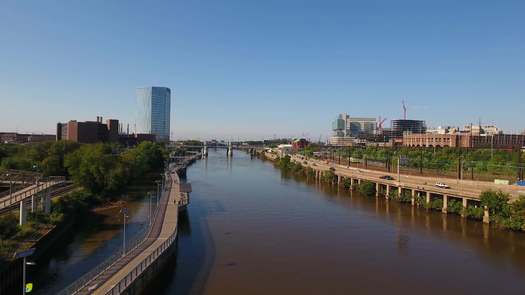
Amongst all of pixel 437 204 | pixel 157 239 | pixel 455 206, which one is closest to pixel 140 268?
pixel 157 239

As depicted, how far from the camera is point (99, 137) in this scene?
14250cm

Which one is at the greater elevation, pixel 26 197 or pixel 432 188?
pixel 26 197

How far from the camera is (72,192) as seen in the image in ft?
152

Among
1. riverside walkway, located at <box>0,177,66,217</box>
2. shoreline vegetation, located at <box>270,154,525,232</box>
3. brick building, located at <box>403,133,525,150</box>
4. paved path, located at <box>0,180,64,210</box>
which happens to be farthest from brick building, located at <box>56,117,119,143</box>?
brick building, located at <box>403,133,525,150</box>

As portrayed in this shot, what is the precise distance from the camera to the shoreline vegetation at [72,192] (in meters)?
28.7

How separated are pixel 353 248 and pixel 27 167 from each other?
46353mm

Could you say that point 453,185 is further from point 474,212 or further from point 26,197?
point 26,197

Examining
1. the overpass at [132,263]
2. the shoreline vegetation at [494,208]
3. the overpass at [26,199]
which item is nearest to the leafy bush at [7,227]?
the overpass at [26,199]

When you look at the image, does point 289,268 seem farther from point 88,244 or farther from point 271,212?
point 271,212

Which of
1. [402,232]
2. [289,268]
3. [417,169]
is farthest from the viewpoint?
[417,169]

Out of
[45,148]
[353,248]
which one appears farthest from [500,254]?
[45,148]

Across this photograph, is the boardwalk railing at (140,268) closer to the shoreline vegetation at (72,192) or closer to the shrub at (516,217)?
the shoreline vegetation at (72,192)

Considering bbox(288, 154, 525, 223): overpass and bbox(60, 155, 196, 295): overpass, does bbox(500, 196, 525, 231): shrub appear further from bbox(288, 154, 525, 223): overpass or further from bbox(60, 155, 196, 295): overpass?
bbox(60, 155, 196, 295): overpass

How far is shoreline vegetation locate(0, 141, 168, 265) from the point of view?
28672mm
